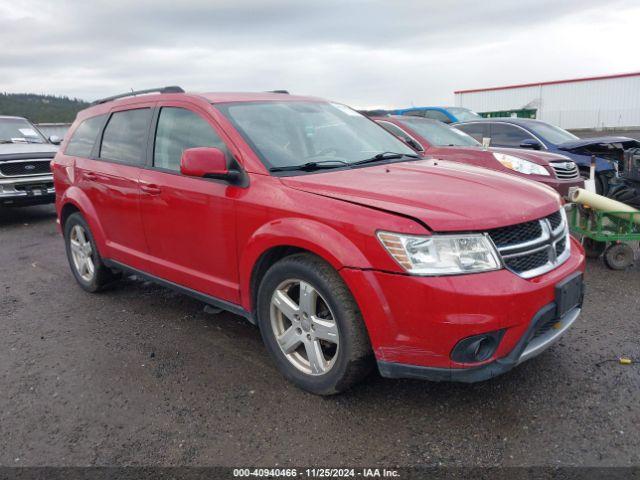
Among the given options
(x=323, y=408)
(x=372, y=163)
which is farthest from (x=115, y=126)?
(x=323, y=408)

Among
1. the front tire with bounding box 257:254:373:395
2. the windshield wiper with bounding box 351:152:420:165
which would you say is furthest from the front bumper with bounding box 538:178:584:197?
the front tire with bounding box 257:254:373:395

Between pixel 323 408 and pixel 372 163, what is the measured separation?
63.8 inches

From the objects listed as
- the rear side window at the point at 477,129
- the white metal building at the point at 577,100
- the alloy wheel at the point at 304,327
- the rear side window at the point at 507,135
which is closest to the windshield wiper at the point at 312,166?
the alloy wheel at the point at 304,327

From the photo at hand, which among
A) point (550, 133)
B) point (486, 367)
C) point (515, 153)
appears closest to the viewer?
point (486, 367)

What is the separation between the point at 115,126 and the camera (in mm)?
4523

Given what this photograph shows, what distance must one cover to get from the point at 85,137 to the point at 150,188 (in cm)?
160

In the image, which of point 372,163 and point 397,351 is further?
point 372,163

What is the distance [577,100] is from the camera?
33.3 m

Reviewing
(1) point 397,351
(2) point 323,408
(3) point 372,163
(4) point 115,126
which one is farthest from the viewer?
(4) point 115,126

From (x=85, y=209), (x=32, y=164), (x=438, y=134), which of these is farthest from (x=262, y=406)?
(x=32, y=164)

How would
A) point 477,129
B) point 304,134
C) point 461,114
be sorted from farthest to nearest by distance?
1. point 461,114
2. point 477,129
3. point 304,134

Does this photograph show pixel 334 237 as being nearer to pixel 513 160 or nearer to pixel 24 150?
pixel 513 160

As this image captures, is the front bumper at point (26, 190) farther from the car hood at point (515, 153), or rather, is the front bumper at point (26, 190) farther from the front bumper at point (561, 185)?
the front bumper at point (561, 185)

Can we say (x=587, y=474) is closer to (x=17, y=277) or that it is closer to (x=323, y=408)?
(x=323, y=408)
